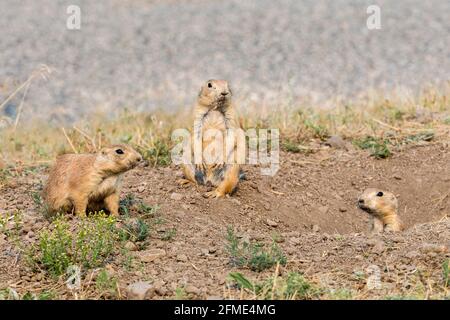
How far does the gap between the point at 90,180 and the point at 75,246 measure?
717 mm

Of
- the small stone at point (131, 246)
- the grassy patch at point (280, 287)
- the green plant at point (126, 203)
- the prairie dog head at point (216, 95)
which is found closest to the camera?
the grassy patch at point (280, 287)

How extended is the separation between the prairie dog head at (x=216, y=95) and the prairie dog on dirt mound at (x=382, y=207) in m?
1.49

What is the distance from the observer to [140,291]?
5.48 m

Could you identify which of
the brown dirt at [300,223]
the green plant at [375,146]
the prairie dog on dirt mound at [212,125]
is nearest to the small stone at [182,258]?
the brown dirt at [300,223]

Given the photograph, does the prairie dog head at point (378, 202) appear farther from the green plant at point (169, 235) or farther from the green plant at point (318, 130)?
the green plant at point (169, 235)

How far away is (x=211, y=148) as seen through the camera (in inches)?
325

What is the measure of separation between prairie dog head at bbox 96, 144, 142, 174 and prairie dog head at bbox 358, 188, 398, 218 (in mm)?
2403

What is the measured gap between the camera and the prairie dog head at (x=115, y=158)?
6755mm

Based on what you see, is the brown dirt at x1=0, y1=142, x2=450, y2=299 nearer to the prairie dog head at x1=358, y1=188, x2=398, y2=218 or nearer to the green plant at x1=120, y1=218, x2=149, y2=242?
the green plant at x1=120, y1=218, x2=149, y2=242

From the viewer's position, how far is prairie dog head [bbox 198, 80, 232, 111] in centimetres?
809

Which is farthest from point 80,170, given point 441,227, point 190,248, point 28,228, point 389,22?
point 389,22

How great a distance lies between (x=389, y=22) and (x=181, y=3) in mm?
4642

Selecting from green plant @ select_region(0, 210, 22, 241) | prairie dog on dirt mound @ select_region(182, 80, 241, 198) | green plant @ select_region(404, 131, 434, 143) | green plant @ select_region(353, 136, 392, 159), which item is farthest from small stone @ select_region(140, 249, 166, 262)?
green plant @ select_region(404, 131, 434, 143)

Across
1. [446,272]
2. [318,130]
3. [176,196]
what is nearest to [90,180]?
[176,196]
